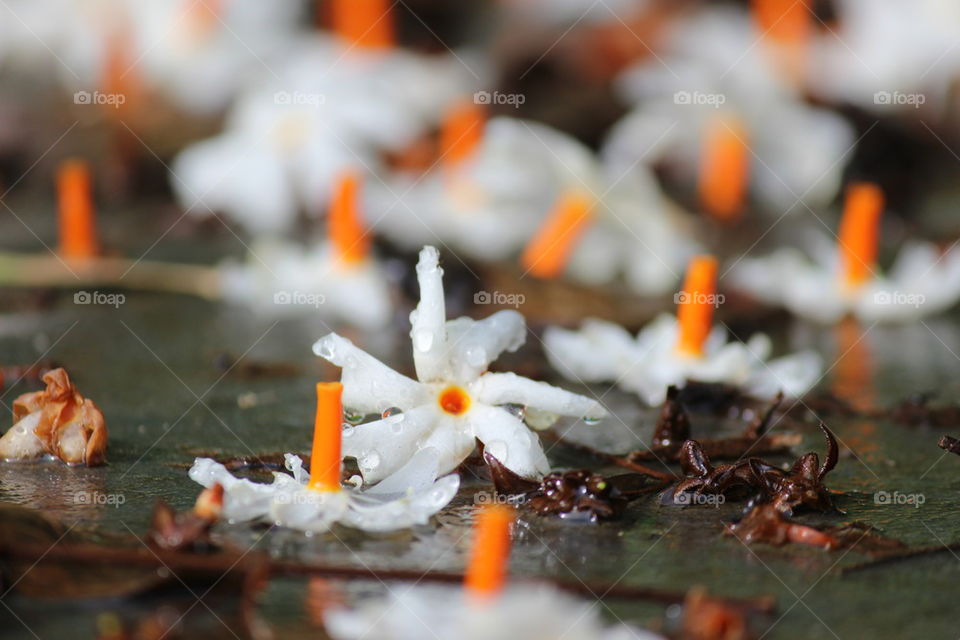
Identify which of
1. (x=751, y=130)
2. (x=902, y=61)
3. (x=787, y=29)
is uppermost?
(x=787, y=29)

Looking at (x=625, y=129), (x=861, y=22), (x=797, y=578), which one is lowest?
(x=797, y=578)

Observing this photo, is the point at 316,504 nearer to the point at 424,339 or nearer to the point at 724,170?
the point at 424,339


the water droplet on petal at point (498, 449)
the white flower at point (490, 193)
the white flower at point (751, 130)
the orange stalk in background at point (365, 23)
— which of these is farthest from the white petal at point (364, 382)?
the orange stalk in background at point (365, 23)

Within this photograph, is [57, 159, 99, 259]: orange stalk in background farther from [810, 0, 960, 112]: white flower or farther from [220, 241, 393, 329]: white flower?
[810, 0, 960, 112]: white flower

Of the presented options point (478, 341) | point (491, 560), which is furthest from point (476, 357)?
point (491, 560)

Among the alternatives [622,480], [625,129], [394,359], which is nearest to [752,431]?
[622,480]

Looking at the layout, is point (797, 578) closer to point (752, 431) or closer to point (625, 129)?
point (752, 431)
